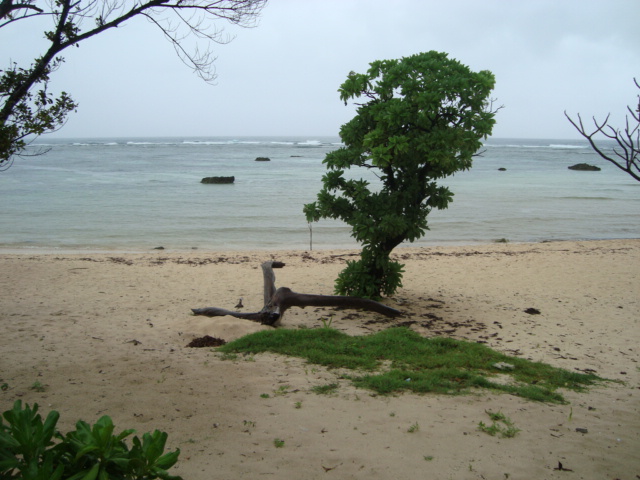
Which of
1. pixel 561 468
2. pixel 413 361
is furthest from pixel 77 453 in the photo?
pixel 413 361

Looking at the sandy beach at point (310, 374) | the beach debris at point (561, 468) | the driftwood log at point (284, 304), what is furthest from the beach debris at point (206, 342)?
the beach debris at point (561, 468)

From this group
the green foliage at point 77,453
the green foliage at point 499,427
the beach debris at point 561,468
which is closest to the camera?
the green foliage at point 77,453

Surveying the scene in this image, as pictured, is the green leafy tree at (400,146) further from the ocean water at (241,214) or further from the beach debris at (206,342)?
the ocean water at (241,214)

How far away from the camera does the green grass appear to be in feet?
15.2

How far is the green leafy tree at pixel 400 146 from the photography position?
6758 mm

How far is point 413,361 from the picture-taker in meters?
5.32

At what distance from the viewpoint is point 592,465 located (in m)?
3.35

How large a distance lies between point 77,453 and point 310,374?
10.4 feet

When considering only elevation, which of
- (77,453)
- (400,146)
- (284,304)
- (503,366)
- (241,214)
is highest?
(400,146)

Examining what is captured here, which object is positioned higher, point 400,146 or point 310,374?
point 400,146

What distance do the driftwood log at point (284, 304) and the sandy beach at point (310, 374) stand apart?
20 cm

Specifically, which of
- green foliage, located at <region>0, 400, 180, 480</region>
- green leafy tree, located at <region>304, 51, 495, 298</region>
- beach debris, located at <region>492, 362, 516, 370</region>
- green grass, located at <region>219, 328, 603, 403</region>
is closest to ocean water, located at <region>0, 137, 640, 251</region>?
green leafy tree, located at <region>304, 51, 495, 298</region>

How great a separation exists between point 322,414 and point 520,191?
101ft

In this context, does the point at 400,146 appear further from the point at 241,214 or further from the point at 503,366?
the point at 241,214
